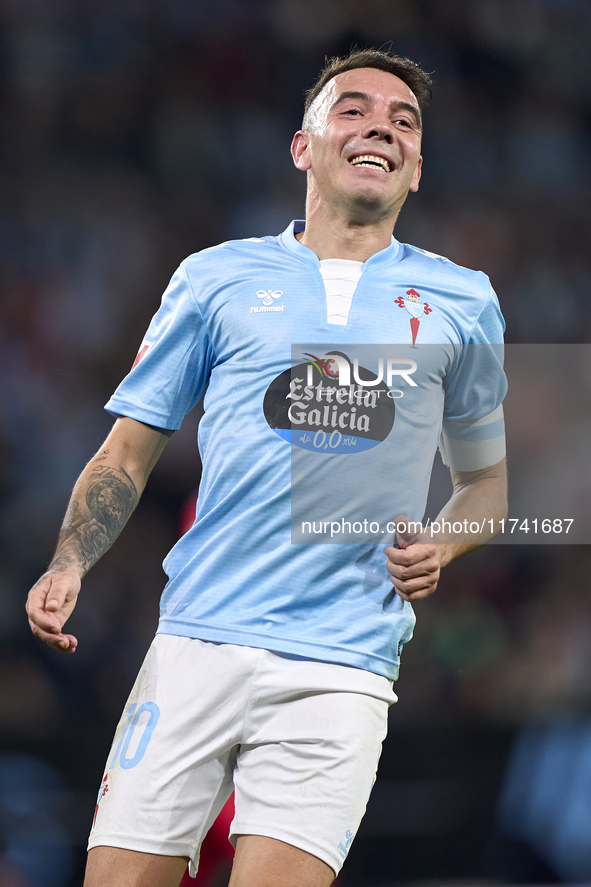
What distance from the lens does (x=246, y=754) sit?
5.79 feet

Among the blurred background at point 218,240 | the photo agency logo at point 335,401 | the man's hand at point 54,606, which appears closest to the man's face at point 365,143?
the photo agency logo at point 335,401

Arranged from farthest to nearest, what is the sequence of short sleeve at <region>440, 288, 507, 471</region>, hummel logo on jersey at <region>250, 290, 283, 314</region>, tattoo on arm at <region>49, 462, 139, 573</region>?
1. short sleeve at <region>440, 288, 507, 471</region>
2. hummel logo on jersey at <region>250, 290, 283, 314</region>
3. tattoo on arm at <region>49, 462, 139, 573</region>

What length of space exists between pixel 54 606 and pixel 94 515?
309 mm

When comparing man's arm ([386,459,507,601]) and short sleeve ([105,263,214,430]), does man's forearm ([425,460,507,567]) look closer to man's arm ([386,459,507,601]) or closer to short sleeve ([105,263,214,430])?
man's arm ([386,459,507,601])

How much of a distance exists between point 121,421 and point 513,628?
9.29ft

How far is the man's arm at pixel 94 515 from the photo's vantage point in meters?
1.70

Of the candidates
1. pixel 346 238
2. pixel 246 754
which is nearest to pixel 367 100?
pixel 346 238

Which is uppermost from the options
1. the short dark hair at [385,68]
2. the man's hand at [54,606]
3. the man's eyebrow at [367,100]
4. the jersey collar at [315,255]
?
the short dark hair at [385,68]

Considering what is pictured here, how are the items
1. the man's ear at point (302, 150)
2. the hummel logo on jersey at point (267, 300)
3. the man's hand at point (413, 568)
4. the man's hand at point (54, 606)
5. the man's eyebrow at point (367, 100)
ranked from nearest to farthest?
the man's hand at point (54, 606) < the man's hand at point (413, 568) < the hummel logo on jersey at point (267, 300) < the man's eyebrow at point (367, 100) < the man's ear at point (302, 150)

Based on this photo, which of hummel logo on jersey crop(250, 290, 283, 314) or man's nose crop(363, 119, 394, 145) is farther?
man's nose crop(363, 119, 394, 145)

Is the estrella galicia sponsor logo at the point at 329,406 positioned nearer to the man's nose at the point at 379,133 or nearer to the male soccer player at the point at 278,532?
the male soccer player at the point at 278,532

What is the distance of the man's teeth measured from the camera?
2.24m

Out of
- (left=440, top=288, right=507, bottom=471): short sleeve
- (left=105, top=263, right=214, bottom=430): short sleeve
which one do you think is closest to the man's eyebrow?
(left=440, top=288, right=507, bottom=471): short sleeve

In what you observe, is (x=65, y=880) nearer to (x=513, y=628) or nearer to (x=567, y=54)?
(x=513, y=628)
